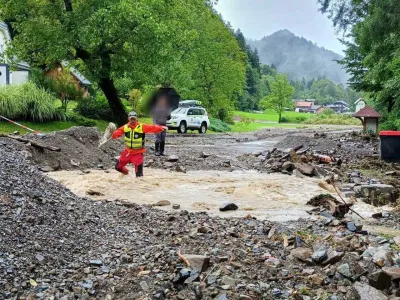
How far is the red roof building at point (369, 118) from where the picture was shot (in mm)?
26828

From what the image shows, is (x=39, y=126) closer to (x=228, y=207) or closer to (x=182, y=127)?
(x=182, y=127)

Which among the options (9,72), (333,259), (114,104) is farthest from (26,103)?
(333,259)

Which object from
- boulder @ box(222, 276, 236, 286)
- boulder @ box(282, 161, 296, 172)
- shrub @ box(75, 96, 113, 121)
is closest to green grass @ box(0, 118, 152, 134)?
shrub @ box(75, 96, 113, 121)

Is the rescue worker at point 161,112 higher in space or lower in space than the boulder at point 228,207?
higher

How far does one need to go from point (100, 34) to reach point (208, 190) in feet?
41.5

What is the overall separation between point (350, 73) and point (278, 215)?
27.0 meters

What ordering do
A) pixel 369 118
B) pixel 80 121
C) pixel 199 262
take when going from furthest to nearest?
pixel 369 118, pixel 80 121, pixel 199 262

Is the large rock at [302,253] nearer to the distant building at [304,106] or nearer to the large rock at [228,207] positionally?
the large rock at [228,207]

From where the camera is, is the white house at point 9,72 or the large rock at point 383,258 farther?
the white house at point 9,72

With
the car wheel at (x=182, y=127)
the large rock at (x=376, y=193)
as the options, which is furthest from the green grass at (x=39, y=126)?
the large rock at (x=376, y=193)

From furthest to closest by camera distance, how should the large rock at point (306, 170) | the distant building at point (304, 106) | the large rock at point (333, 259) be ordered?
the distant building at point (304, 106)
the large rock at point (306, 170)
the large rock at point (333, 259)

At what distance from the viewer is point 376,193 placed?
11.5 meters

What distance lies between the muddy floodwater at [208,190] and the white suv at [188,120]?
60.4 feet

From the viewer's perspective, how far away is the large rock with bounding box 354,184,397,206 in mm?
11055
